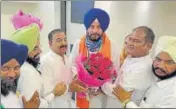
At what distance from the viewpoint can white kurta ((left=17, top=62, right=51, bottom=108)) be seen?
0.56 metres

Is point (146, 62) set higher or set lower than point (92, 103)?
higher

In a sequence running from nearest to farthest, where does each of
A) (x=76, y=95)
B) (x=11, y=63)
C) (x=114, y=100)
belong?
(x=11, y=63), (x=114, y=100), (x=76, y=95)

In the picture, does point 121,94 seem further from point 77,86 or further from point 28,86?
point 28,86

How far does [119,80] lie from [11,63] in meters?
0.36

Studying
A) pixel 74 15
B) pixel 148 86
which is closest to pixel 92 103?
pixel 148 86

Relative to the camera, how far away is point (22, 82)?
1.87ft

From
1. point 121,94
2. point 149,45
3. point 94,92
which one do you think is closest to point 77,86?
point 94,92

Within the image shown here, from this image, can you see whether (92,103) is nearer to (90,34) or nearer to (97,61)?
(97,61)

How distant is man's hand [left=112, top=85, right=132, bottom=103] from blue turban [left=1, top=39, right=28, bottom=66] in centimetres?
31

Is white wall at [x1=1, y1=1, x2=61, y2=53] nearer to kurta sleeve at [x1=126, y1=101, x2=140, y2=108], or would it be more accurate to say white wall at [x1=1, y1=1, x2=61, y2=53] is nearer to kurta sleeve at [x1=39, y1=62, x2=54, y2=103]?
kurta sleeve at [x1=39, y1=62, x2=54, y2=103]

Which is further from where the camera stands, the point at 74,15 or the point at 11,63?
the point at 74,15

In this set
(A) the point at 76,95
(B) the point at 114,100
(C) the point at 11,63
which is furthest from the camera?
(A) the point at 76,95

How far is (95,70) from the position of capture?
75 cm

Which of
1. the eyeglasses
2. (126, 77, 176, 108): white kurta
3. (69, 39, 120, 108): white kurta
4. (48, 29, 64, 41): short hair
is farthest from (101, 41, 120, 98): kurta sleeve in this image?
the eyeglasses
